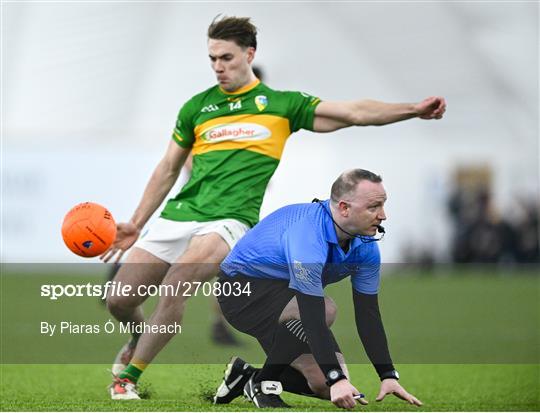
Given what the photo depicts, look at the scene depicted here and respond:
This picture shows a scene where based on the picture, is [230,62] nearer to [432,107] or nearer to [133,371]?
[432,107]

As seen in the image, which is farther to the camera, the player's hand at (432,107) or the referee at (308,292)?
the player's hand at (432,107)

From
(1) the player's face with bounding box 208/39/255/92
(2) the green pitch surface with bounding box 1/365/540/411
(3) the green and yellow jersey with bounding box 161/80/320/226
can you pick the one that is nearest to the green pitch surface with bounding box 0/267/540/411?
(2) the green pitch surface with bounding box 1/365/540/411

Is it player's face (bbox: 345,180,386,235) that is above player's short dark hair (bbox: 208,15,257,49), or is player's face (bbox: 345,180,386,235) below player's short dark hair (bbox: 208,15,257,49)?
below

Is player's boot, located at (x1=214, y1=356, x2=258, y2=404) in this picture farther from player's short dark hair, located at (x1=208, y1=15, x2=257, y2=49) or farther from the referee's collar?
player's short dark hair, located at (x1=208, y1=15, x2=257, y2=49)

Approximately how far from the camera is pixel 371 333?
5.82 m

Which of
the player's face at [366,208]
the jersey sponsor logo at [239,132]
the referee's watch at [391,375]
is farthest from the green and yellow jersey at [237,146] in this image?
the referee's watch at [391,375]

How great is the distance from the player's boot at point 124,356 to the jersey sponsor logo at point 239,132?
1.62 meters

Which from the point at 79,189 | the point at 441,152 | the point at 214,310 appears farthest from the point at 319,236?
the point at 441,152

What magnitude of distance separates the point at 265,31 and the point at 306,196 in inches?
125

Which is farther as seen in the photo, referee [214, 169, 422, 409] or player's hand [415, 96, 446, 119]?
player's hand [415, 96, 446, 119]

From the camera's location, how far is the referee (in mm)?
5508

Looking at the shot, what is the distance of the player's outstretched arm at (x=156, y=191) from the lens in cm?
724

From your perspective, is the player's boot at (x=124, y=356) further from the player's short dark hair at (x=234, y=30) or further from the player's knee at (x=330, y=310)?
the player's short dark hair at (x=234, y=30)

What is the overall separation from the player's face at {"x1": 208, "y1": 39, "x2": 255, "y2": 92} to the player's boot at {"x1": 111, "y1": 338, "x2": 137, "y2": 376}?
78.1 inches
